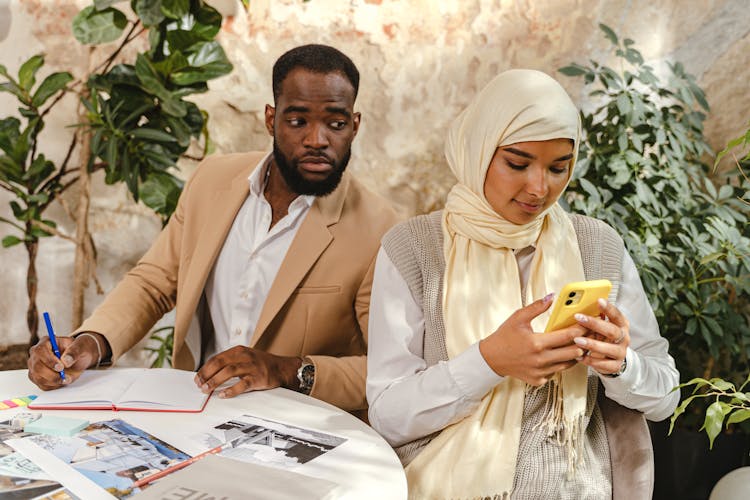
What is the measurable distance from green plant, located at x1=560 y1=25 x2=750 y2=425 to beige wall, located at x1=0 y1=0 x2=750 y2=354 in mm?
384

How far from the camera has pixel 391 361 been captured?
5.53ft

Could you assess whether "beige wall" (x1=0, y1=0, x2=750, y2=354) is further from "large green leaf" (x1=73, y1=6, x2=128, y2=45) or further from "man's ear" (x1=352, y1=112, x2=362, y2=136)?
"man's ear" (x1=352, y1=112, x2=362, y2=136)

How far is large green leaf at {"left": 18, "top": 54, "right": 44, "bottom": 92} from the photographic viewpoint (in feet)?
9.23

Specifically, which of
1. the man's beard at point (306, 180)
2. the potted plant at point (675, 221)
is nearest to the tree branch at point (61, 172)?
the man's beard at point (306, 180)

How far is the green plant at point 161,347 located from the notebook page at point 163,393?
125 cm

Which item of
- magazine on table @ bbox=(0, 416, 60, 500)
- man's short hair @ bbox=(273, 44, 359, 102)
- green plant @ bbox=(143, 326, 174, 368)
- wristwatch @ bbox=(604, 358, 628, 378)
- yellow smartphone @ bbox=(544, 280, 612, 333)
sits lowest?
green plant @ bbox=(143, 326, 174, 368)

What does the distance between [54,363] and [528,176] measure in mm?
1164

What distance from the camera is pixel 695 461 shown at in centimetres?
288

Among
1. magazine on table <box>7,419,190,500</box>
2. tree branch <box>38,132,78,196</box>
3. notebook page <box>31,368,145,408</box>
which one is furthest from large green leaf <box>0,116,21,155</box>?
magazine on table <box>7,419,190,500</box>

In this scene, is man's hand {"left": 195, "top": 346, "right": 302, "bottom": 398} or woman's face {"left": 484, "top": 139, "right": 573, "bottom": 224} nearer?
woman's face {"left": 484, "top": 139, "right": 573, "bottom": 224}

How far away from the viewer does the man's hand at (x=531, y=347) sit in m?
1.47

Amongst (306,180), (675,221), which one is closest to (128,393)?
(306,180)

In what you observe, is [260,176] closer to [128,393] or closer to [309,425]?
[128,393]

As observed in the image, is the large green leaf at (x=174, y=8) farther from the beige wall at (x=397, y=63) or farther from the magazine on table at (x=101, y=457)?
the magazine on table at (x=101, y=457)
